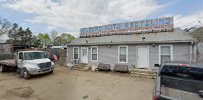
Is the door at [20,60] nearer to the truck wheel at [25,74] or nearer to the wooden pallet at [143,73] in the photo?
the truck wheel at [25,74]

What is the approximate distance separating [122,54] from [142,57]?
1798 millimetres

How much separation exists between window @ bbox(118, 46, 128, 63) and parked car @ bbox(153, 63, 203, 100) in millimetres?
7516

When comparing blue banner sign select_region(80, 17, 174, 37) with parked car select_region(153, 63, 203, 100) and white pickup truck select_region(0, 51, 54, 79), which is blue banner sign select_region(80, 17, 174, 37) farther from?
parked car select_region(153, 63, 203, 100)

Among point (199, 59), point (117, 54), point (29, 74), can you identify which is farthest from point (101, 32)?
point (199, 59)

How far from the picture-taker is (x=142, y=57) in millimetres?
11016

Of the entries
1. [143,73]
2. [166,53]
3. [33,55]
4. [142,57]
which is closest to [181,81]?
[143,73]

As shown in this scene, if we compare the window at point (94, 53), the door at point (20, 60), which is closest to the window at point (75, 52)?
the window at point (94, 53)

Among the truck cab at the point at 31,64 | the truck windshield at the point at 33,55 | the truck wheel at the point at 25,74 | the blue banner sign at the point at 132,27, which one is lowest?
the truck wheel at the point at 25,74

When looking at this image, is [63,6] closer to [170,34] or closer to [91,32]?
[91,32]

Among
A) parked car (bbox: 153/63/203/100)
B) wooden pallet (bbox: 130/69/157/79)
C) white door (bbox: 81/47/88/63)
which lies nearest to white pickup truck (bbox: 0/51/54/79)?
white door (bbox: 81/47/88/63)

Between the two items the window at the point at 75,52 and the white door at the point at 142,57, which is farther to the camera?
the window at the point at 75,52

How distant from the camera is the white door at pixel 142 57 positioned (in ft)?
35.6

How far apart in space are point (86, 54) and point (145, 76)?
6.61m

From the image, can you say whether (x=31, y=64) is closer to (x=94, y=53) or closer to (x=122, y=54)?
(x=94, y=53)
